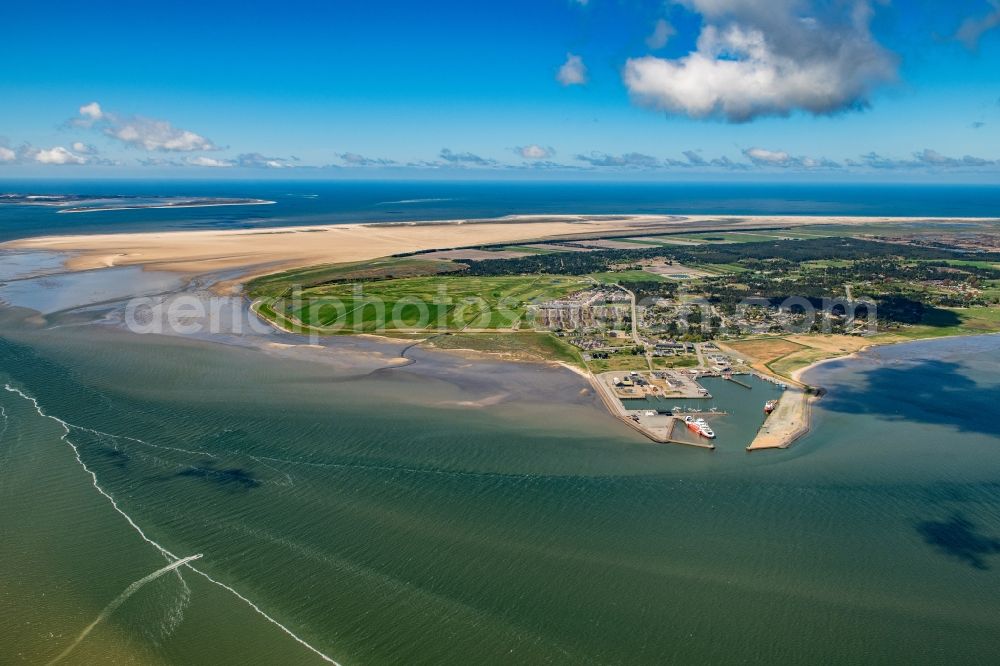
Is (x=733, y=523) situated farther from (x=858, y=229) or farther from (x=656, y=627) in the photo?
(x=858, y=229)

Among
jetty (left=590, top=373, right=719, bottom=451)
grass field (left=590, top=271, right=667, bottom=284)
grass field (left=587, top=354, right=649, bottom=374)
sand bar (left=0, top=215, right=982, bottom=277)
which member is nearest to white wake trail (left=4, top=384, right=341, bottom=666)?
jetty (left=590, top=373, right=719, bottom=451)

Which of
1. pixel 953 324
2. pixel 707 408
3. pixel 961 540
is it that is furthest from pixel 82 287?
pixel 953 324

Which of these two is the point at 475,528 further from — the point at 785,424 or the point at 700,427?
the point at 785,424

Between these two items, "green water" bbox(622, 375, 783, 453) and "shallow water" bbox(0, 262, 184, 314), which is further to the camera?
"shallow water" bbox(0, 262, 184, 314)

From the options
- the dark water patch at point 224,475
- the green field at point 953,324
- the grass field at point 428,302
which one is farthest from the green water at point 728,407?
the dark water patch at point 224,475

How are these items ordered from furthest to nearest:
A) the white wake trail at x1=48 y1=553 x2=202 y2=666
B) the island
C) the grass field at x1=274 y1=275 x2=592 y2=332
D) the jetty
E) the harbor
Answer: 1. the grass field at x1=274 y1=275 x2=592 y2=332
2. the island
3. the harbor
4. the jetty
5. the white wake trail at x1=48 y1=553 x2=202 y2=666

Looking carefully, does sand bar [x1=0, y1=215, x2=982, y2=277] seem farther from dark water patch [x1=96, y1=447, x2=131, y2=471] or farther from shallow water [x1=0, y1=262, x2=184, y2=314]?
dark water patch [x1=96, y1=447, x2=131, y2=471]
